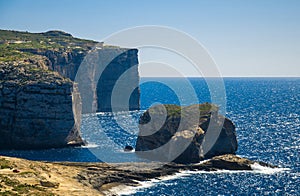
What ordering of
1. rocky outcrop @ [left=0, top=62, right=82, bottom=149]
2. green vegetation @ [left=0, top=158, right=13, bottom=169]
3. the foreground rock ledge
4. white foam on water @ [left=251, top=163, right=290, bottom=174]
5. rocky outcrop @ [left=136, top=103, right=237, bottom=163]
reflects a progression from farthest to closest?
rocky outcrop @ [left=0, top=62, right=82, bottom=149] < rocky outcrop @ [left=136, top=103, right=237, bottom=163] < white foam on water @ [left=251, top=163, right=290, bottom=174] < green vegetation @ [left=0, top=158, right=13, bottom=169] < the foreground rock ledge

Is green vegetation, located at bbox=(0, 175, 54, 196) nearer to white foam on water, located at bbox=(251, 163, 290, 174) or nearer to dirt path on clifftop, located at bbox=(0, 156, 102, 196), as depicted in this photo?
dirt path on clifftop, located at bbox=(0, 156, 102, 196)

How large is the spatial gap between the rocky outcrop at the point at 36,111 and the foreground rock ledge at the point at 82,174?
29.9m

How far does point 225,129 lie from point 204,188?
107 ft

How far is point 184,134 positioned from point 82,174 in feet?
105

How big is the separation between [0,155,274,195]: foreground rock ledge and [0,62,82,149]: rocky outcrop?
29914mm

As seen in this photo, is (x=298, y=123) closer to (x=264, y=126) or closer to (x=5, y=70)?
(x=264, y=126)

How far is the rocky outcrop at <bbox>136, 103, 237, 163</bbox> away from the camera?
11138cm

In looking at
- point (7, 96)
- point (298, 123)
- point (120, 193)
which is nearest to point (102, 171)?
point (120, 193)

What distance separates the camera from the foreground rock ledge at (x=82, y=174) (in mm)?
75206

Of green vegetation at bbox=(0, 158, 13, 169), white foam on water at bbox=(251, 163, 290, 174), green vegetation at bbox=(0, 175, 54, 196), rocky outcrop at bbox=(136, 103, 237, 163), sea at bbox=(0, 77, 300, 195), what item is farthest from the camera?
rocky outcrop at bbox=(136, 103, 237, 163)

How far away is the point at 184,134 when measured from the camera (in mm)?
112125

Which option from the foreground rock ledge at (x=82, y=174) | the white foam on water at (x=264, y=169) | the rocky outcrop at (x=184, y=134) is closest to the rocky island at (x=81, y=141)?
the rocky outcrop at (x=184, y=134)

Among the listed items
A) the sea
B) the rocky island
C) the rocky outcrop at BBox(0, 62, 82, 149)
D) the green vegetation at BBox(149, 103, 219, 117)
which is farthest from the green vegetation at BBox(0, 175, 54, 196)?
the green vegetation at BBox(149, 103, 219, 117)

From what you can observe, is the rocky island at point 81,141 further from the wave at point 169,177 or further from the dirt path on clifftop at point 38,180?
the wave at point 169,177
